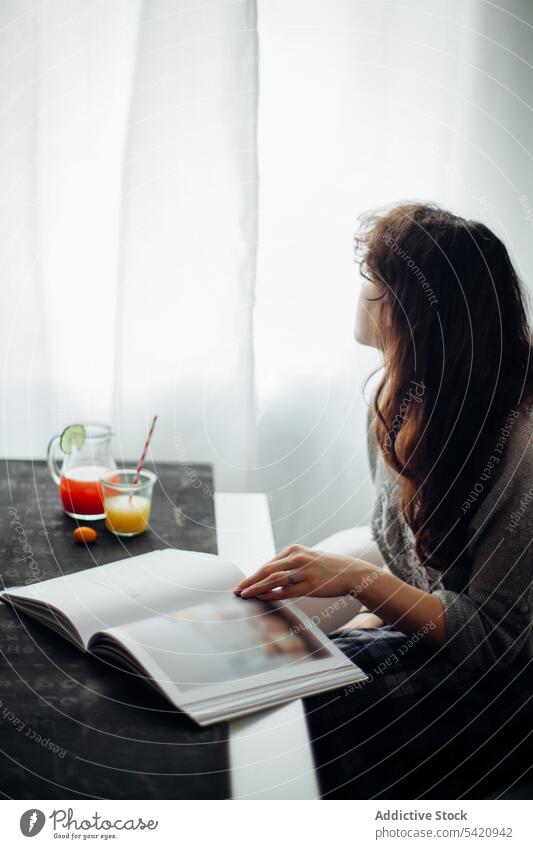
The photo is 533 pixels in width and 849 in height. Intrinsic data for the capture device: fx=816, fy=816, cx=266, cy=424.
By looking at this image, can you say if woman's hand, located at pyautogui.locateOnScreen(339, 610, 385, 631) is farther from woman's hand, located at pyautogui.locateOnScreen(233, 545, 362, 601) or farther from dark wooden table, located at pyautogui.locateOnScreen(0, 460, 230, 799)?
dark wooden table, located at pyautogui.locateOnScreen(0, 460, 230, 799)

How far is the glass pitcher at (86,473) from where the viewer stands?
107cm

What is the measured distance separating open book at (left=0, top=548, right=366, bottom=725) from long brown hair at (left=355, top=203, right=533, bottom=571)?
26cm

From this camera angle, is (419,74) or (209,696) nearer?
(209,696)

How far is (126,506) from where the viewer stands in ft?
3.34

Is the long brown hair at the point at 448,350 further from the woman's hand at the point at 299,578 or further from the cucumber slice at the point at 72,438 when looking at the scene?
the cucumber slice at the point at 72,438

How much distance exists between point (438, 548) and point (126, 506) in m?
0.38

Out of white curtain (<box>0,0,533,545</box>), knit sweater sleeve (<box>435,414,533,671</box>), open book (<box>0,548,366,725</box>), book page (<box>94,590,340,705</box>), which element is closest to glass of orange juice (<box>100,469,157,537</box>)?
open book (<box>0,548,366,725</box>)

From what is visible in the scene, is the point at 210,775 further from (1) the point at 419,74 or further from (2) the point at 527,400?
(1) the point at 419,74

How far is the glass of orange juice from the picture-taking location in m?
1.02

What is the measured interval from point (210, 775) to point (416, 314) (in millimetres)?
574

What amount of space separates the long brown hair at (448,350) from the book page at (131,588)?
27cm

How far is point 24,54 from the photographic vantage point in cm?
138

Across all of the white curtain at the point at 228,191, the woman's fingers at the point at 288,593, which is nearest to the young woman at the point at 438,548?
the woman's fingers at the point at 288,593

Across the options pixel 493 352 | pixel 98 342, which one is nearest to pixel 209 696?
pixel 493 352
